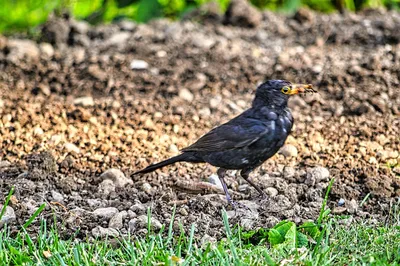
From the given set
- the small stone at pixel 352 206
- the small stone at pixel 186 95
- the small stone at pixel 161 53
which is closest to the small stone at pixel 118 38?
the small stone at pixel 161 53

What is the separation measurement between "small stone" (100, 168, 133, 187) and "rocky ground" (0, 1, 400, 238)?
0.04ft

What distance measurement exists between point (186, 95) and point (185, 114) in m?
0.41

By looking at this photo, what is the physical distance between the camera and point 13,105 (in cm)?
705

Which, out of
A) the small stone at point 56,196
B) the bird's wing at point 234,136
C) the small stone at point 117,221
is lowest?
the small stone at point 56,196

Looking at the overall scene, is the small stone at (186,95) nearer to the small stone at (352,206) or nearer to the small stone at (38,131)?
the small stone at (38,131)

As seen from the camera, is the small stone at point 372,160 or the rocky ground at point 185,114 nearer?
the rocky ground at point 185,114

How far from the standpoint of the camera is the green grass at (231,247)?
4.28 metres

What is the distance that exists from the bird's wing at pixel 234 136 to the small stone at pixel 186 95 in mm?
1755

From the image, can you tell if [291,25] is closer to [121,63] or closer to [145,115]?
[121,63]

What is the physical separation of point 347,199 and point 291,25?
13.5ft

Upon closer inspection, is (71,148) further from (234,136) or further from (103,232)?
(103,232)

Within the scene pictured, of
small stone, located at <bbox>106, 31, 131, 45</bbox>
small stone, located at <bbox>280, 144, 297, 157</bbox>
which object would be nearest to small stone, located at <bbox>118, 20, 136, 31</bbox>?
small stone, located at <bbox>106, 31, 131, 45</bbox>

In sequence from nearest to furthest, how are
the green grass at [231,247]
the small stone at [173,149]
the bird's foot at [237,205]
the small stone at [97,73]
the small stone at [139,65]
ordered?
the green grass at [231,247] < the bird's foot at [237,205] < the small stone at [173,149] < the small stone at [97,73] < the small stone at [139,65]

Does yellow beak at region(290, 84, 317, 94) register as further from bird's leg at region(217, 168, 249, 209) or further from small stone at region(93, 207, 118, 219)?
small stone at region(93, 207, 118, 219)
